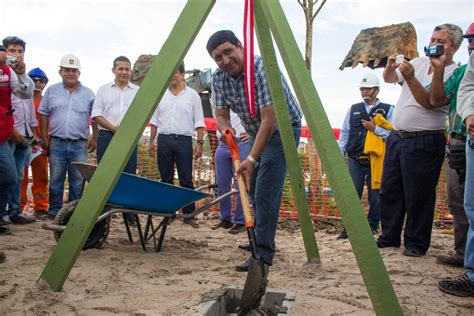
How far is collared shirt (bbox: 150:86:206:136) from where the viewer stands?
5.09 meters

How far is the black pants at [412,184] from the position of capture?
356 centimetres

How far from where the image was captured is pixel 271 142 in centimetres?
307

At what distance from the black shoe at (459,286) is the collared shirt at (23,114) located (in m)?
4.30

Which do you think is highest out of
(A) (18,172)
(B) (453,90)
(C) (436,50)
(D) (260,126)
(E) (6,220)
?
(C) (436,50)

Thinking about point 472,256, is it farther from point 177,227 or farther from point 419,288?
point 177,227

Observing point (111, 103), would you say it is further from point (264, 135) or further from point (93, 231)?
point (264, 135)

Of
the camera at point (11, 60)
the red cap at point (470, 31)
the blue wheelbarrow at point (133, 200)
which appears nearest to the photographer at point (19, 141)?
the camera at point (11, 60)

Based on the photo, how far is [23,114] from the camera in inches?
194

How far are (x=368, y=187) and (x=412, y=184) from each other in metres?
1.19

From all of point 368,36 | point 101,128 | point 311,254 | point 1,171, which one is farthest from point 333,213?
point 368,36

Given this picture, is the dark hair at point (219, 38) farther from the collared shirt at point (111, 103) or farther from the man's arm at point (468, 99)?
the collared shirt at point (111, 103)

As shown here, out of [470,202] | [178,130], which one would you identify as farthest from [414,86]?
[178,130]

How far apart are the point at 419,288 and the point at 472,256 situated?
0.39m

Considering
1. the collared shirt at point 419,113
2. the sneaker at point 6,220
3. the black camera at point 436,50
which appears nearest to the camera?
the black camera at point 436,50
